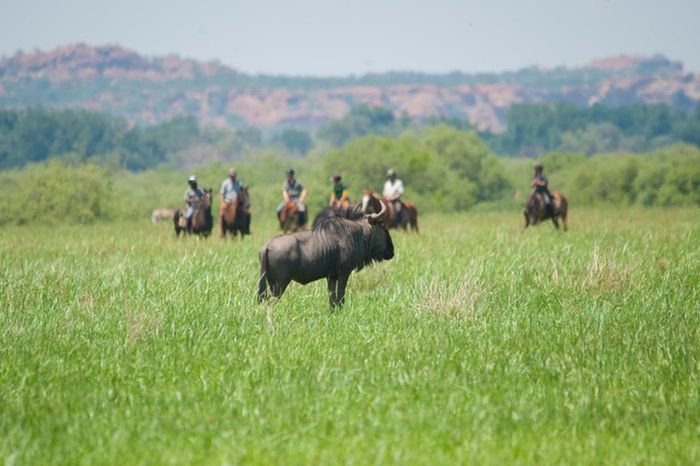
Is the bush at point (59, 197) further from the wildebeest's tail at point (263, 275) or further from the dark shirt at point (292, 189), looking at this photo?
the wildebeest's tail at point (263, 275)

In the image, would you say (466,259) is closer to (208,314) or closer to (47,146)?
(208,314)

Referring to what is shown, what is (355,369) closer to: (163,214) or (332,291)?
(332,291)

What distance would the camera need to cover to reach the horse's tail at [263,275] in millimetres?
9500

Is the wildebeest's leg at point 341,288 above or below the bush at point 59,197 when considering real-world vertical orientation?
above

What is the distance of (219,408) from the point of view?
245 inches

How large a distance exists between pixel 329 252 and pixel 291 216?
13105mm

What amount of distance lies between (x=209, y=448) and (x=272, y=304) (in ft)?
13.2

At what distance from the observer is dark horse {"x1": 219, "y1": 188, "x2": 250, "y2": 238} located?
70.3 feet

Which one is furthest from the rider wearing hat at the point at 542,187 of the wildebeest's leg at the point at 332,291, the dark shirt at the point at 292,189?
the wildebeest's leg at the point at 332,291

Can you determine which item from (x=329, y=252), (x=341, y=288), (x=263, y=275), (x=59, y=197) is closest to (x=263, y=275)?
(x=263, y=275)

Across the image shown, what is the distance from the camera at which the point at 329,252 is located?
31.7 ft

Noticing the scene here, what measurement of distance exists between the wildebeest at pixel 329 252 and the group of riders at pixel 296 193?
31.6 feet

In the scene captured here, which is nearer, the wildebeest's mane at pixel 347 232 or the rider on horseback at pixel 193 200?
the wildebeest's mane at pixel 347 232

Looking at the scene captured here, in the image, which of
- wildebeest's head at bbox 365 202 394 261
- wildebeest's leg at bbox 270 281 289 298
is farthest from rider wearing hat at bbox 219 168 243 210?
wildebeest's leg at bbox 270 281 289 298
